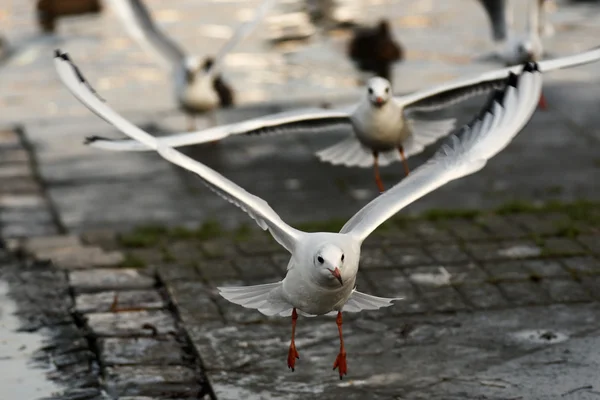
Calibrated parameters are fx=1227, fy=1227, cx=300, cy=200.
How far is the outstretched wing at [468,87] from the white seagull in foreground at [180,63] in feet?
13.1

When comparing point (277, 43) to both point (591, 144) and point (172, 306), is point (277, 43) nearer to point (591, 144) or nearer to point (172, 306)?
point (591, 144)

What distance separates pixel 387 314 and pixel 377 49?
346 inches

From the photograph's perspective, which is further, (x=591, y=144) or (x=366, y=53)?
(x=366, y=53)

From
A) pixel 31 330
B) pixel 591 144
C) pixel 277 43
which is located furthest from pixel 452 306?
pixel 277 43

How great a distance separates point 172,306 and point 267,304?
1227 millimetres

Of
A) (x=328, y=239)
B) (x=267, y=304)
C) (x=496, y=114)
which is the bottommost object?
(x=267, y=304)

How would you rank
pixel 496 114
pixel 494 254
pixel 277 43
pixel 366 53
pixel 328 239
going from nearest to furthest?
1. pixel 328 239
2. pixel 496 114
3. pixel 494 254
4. pixel 366 53
5. pixel 277 43

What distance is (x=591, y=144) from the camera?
37.7ft

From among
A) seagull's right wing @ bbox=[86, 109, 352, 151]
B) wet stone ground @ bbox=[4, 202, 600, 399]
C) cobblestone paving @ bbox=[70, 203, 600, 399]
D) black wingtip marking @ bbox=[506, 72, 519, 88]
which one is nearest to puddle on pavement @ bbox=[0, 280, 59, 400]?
wet stone ground @ bbox=[4, 202, 600, 399]

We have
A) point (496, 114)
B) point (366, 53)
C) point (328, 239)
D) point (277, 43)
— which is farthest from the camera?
point (277, 43)

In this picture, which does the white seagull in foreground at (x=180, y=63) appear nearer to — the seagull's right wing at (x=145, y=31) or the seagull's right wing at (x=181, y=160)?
the seagull's right wing at (x=145, y=31)

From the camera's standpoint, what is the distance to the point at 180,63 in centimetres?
1309

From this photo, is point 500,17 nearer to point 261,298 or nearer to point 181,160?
point 261,298

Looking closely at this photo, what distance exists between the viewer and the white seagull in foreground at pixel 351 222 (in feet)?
20.2
